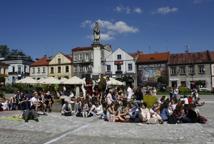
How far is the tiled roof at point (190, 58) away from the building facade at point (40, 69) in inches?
1144

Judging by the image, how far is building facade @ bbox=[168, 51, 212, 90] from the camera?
192 feet

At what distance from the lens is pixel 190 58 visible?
6122 cm

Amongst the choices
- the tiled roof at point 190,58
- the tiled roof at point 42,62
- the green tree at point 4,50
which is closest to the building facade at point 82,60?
the tiled roof at point 42,62

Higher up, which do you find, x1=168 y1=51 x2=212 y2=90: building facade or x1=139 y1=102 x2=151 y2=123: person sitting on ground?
x1=168 y1=51 x2=212 y2=90: building facade

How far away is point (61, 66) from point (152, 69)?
2114cm

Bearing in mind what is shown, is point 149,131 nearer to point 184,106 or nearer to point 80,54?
point 184,106

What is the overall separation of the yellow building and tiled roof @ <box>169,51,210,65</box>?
900 inches

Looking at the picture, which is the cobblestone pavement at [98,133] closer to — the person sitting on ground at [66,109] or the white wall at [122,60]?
the person sitting on ground at [66,109]

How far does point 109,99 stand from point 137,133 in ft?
20.8

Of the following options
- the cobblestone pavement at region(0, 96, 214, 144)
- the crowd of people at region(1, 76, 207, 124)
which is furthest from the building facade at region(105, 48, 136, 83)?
the cobblestone pavement at region(0, 96, 214, 144)

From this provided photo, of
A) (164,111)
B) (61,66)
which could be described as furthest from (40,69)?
(164,111)

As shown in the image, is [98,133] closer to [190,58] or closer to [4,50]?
[190,58]

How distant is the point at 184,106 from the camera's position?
50.0ft

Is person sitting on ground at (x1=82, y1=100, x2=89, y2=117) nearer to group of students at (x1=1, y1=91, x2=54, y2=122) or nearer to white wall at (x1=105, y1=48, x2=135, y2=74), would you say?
group of students at (x1=1, y1=91, x2=54, y2=122)
